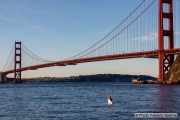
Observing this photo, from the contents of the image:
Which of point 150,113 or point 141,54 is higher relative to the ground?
point 141,54

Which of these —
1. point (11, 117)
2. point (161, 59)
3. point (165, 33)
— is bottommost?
point (11, 117)

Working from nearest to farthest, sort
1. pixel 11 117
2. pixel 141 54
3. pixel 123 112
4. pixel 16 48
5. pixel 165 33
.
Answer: pixel 11 117 < pixel 123 112 < pixel 141 54 < pixel 165 33 < pixel 16 48

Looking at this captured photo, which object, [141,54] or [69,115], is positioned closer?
[69,115]

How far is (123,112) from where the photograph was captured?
27.5m

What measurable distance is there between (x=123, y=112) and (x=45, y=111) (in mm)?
5534

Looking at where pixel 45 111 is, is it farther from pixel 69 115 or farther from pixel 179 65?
pixel 179 65

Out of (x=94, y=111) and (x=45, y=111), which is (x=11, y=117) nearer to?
(x=45, y=111)

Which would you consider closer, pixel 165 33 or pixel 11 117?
pixel 11 117

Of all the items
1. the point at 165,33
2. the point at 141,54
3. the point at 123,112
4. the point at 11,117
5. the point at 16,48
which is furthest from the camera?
the point at 16,48

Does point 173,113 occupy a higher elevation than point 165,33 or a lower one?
lower

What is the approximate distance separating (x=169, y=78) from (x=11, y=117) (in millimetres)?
68954

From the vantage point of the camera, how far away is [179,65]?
90625 mm

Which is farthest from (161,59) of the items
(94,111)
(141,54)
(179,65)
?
(94,111)

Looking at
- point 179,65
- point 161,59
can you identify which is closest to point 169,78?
point 179,65
